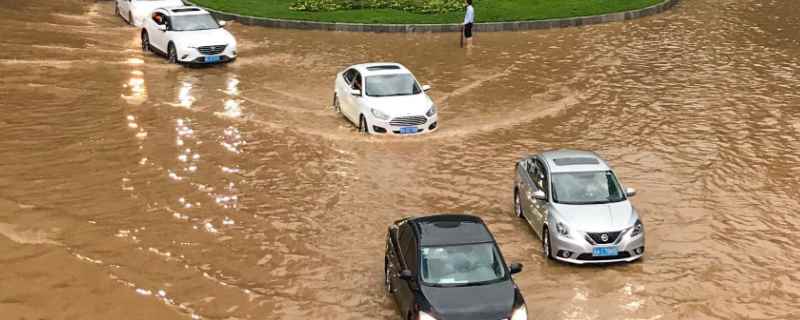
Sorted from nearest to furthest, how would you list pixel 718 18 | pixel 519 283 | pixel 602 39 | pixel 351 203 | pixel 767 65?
pixel 519 283
pixel 351 203
pixel 767 65
pixel 602 39
pixel 718 18

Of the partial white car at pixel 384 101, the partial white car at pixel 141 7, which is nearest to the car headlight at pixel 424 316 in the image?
the partial white car at pixel 384 101

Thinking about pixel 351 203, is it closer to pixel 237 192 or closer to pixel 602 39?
pixel 237 192

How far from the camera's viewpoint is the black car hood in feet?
34.8

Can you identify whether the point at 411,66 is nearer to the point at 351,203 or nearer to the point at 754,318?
the point at 351,203

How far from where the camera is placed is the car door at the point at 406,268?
11.2 meters

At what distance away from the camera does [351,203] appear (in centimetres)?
1622

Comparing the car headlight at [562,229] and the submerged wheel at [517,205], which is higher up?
the car headlight at [562,229]

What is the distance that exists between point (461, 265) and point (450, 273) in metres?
0.21

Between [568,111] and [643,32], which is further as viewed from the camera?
[643,32]

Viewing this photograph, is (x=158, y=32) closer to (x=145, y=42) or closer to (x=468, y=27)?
(x=145, y=42)

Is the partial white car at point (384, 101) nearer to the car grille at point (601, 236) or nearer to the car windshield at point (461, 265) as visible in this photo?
the car grille at point (601, 236)

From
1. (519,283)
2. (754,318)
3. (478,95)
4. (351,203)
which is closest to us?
(754,318)

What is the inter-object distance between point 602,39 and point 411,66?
8.12 metres

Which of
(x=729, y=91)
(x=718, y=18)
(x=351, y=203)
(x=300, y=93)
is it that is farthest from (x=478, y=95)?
(x=718, y=18)
